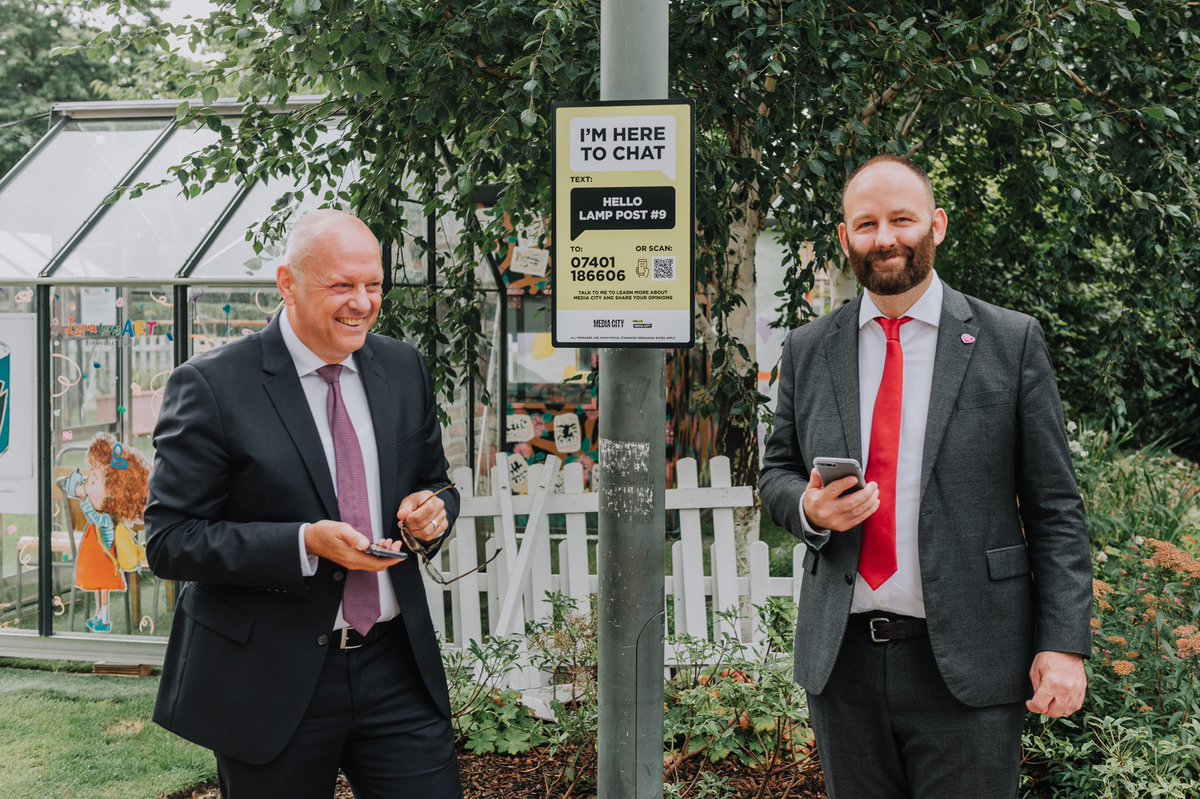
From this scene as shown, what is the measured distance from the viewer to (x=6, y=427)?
6.34 meters

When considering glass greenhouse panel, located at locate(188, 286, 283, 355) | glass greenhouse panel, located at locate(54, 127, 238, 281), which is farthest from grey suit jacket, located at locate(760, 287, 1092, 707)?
glass greenhouse panel, located at locate(54, 127, 238, 281)

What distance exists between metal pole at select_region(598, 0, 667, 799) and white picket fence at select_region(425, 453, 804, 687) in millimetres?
2209

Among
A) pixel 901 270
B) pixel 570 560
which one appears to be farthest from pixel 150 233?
pixel 901 270

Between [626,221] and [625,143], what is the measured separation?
194 mm

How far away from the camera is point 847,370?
2.40 meters

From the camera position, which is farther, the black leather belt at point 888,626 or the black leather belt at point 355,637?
the black leather belt at point 355,637

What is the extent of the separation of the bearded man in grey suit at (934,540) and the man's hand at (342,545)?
3.01 feet

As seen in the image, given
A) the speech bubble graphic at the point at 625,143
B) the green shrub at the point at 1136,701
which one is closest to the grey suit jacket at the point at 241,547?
the speech bubble graphic at the point at 625,143

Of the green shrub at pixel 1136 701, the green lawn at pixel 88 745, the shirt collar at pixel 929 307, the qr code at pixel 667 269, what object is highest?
the qr code at pixel 667 269

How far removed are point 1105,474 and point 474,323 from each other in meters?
4.14

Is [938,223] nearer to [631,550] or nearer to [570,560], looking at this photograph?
[631,550]

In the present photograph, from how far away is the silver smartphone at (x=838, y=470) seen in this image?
7.02 feet

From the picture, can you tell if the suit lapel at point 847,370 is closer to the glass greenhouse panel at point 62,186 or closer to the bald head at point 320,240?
the bald head at point 320,240

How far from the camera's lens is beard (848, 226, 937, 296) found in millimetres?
2266
